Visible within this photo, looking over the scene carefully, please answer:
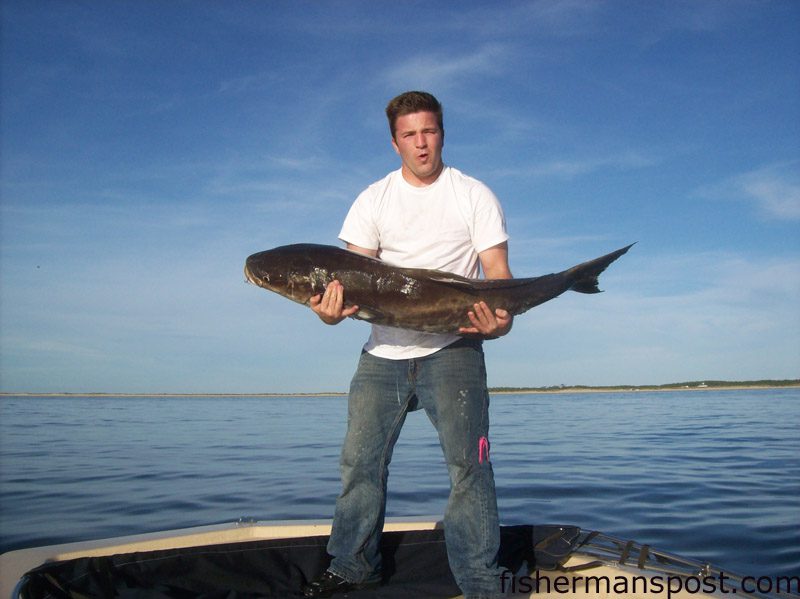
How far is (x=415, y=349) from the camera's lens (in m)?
4.03

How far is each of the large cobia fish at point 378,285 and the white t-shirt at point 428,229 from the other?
199 mm

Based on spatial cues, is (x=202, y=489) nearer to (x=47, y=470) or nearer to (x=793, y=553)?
(x=47, y=470)

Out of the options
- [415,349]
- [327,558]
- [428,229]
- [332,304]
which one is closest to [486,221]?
[428,229]

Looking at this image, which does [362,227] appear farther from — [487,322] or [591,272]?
[591,272]

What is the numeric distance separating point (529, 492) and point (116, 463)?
8130 millimetres

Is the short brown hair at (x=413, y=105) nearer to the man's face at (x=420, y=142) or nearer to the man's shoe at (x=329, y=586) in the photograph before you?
the man's face at (x=420, y=142)

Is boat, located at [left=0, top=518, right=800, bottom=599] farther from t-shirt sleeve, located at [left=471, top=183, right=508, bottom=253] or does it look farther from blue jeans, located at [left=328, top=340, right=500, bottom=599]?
t-shirt sleeve, located at [left=471, top=183, right=508, bottom=253]

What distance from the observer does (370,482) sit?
404 centimetres

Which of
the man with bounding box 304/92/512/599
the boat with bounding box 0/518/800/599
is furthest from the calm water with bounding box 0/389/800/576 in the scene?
the man with bounding box 304/92/512/599

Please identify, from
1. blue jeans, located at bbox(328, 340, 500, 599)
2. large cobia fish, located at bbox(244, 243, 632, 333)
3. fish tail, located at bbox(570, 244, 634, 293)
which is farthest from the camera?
fish tail, located at bbox(570, 244, 634, 293)

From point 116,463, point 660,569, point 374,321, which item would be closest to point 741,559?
point 660,569

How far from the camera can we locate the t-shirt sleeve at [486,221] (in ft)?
13.1

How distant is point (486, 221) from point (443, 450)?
1371mm

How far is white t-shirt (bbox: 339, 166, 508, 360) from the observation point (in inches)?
158
